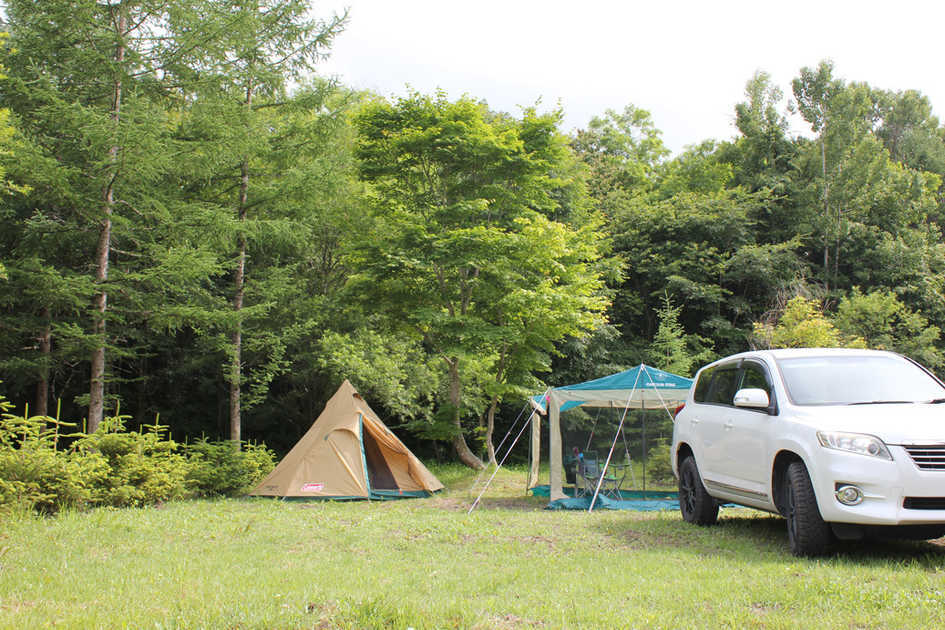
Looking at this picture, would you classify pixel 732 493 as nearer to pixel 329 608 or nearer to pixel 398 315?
pixel 329 608

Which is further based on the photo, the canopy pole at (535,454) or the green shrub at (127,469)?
the canopy pole at (535,454)

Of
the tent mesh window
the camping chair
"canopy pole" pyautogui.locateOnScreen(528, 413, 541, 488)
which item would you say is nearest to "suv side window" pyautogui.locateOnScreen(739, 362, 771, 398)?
the camping chair

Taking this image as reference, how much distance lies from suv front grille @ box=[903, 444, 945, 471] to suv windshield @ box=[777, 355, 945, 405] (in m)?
0.80

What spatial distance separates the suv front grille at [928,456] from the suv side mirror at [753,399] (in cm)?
118

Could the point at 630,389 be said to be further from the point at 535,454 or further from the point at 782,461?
the point at 782,461

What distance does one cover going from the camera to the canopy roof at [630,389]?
11.6 meters

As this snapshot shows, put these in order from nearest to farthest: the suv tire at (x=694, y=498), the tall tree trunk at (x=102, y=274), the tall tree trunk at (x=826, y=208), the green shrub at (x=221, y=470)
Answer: the suv tire at (x=694, y=498) → the tall tree trunk at (x=102, y=274) → the green shrub at (x=221, y=470) → the tall tree trunk at (x=826, y=208)

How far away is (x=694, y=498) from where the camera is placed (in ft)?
25.9

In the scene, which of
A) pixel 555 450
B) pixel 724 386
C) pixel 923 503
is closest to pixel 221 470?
pixel 555 450

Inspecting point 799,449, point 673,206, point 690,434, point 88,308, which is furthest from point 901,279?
point 88,308

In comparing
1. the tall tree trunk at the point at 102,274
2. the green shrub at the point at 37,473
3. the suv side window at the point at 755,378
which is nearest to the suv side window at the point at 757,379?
the suv side window at the point at 755,378

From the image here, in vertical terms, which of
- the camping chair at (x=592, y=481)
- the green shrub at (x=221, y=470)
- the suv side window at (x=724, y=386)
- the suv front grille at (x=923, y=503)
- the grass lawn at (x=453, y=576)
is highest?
the suv side window at (x=724, y=386)

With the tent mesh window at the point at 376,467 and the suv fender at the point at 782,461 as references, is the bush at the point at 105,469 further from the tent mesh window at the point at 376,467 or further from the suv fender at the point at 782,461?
the suv fender at the point at 782,461

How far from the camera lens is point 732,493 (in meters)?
6.95
